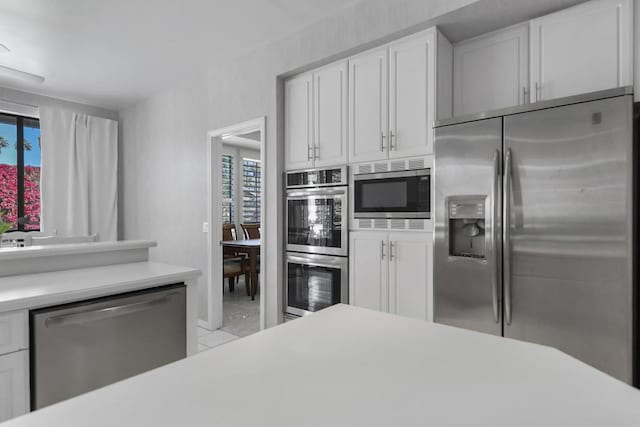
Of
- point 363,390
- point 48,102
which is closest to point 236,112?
point 48,102

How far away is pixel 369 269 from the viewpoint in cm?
251

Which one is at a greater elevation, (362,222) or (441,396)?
(362,222)

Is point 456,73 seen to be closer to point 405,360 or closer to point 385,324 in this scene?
point 385,324

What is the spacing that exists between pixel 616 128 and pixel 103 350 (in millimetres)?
2530

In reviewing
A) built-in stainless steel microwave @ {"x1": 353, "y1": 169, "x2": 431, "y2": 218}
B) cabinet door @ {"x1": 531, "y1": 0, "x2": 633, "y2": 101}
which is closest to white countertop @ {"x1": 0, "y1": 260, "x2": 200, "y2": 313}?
built-in stainless steel microwave @ {"x1": 353, "y1": 169, "x2": 431, "y2": 218}

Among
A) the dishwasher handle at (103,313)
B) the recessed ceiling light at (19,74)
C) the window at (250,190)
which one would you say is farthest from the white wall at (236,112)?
the window at (250,190)

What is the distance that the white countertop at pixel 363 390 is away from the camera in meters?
0.53

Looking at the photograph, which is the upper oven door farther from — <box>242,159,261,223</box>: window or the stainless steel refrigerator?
<box>242,159,261,223</box>: window

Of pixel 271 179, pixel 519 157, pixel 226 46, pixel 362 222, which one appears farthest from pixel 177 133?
pixel 519 157

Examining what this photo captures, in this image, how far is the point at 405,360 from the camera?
0.74 m

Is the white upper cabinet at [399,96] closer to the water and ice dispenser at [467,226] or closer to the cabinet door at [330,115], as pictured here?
the cabinet door at [330,115]

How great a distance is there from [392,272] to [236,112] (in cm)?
214

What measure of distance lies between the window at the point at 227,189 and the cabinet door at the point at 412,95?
15.6ft

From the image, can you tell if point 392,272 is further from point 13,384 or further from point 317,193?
point 13,384
